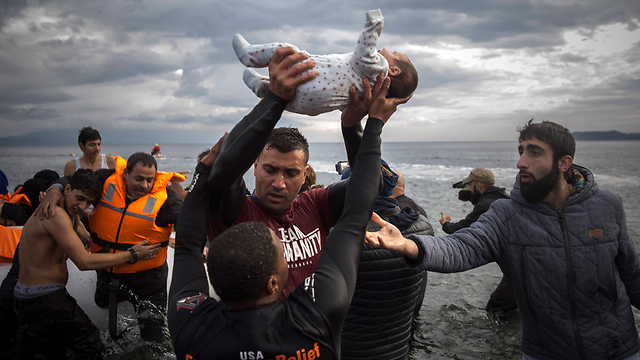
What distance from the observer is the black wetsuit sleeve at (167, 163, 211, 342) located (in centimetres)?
162

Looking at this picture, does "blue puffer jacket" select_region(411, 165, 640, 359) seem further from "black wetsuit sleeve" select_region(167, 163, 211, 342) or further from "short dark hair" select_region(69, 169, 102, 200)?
"short dark hair" select_region(69, 169, 102, 200)

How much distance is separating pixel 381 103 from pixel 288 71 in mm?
515

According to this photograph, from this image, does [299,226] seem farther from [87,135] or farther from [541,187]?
[87,135]

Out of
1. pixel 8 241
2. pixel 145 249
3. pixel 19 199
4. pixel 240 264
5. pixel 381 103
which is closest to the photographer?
pixel 240 264

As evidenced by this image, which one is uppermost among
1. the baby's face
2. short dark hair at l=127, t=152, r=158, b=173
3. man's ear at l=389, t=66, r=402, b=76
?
the baby's face

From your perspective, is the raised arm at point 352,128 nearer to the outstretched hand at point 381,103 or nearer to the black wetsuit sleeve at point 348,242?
the outstretched hand at point 381,103

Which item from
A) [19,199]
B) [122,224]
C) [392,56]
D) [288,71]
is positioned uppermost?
[392,56]

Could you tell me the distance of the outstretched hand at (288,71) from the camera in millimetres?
1768

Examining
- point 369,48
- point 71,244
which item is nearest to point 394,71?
point 369,48

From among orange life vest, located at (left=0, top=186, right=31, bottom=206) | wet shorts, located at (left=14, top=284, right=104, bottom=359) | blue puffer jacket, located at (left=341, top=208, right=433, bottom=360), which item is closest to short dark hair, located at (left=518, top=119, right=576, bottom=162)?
blue puffer jacket, located at (left=341, top=208, right=433, bottom=360)

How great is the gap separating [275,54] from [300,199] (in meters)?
1.09

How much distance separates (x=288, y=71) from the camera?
179 centimetres

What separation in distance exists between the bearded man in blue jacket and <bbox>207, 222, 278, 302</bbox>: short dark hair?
3.51ft

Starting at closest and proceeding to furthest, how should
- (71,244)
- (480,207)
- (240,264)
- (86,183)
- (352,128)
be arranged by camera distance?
1. (240,264)
2. (352,128)
3. (71,244)
4. (86,183)
5. (480,207)
